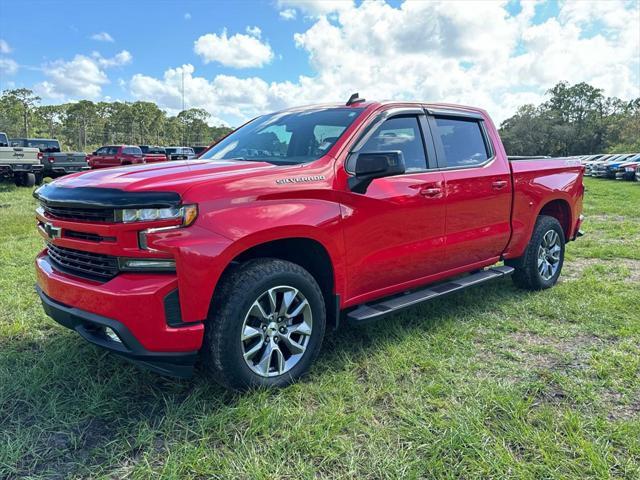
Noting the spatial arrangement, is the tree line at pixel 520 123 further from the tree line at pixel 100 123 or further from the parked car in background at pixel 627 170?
the parked car in background at pixel 627 170

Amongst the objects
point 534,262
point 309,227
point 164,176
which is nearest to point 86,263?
point 164,176

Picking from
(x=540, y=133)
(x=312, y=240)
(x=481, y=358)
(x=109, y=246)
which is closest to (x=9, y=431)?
(x=109, y=246)

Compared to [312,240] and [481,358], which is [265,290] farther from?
[481,358]

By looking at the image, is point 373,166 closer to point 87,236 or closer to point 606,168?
point 87,236

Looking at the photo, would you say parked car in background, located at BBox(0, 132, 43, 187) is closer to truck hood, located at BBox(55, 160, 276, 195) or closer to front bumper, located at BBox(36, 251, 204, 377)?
truck hood, located at BBox(55, 160, 276, 195)

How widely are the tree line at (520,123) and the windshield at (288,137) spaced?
55444mm

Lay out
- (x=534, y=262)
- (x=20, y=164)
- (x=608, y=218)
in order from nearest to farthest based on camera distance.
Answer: (x=534, y=262), (x=608, y=218), (x=20, y=164)

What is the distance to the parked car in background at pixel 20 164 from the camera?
14.5 m

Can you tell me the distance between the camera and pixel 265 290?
282 centimetres

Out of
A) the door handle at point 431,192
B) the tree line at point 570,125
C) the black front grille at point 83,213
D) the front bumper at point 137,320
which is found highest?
the tree line at point 570,125

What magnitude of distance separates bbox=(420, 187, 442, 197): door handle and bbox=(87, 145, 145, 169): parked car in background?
23.4m

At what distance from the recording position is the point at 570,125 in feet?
211

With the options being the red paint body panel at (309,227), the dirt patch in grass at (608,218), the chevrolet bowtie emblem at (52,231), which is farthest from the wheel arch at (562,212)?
the dirt patch in grass at (608,218)

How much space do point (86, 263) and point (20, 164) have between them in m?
14.5
